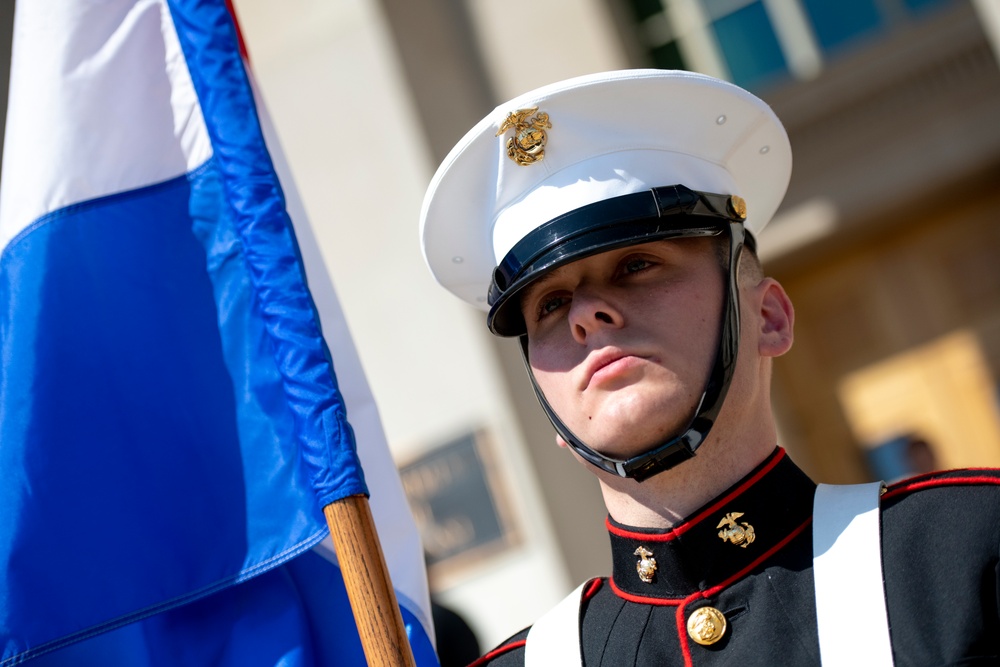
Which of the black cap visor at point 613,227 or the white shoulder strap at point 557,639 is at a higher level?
the black cap visor at point 613,227

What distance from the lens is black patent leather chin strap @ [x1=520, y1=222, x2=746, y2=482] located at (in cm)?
142

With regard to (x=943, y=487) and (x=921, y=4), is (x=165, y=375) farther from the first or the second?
(x=921, y=4)

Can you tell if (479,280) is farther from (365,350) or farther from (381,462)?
(365,350)

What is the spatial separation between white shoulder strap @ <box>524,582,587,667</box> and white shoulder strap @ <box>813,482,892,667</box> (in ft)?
1.29

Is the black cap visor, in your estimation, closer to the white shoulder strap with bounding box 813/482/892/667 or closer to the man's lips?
the man's lips

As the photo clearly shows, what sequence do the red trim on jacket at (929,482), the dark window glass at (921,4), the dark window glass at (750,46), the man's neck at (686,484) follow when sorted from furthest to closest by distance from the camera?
1. the dark window glass at (750,46)
2. the dark window glass at (921,4)
3. the man's neck at (686,484)
4. the red trim on jacket at (929,482)

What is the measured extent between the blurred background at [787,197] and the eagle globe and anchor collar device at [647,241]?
132 inches

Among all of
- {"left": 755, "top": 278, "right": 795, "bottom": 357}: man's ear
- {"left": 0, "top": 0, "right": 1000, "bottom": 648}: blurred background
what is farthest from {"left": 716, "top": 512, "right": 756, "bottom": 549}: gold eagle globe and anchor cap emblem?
{"left": 0, "top": 0, "right": 1000, "bottom": 648}: blurred background

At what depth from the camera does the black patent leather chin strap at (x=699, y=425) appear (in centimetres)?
142

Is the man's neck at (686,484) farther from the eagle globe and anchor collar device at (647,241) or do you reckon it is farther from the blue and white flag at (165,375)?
the blue and white flag at (165,375)

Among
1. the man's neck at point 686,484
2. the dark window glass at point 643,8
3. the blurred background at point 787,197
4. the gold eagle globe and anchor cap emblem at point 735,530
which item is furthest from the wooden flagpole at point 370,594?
the dark window glass at point 643,8

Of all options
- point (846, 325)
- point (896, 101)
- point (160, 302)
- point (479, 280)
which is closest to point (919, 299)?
point (846, 325)

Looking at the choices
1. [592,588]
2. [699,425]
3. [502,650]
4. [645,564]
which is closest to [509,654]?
[502,650]

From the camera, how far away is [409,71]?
5375mm
